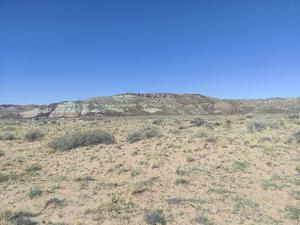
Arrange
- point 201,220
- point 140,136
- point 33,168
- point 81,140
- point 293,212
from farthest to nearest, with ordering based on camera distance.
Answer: point 140,136, point 81,140, point 33,168, point 293,212, point 201,220

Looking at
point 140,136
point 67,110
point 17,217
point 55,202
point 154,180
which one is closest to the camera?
point 17,217

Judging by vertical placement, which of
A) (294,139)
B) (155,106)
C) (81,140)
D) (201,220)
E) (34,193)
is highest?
(155,106)

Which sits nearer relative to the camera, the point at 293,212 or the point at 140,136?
the point at 293,212

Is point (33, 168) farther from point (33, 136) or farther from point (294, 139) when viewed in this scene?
point (294, 139)

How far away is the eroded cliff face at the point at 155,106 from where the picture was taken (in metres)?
116

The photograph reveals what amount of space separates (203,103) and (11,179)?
11556 centimetres

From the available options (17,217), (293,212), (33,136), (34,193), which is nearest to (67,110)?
(33,136)

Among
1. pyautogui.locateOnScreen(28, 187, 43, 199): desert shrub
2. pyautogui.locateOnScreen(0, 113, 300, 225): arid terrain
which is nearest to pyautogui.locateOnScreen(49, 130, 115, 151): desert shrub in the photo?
pyautogui.locateOnScreen(0, 113, 300, 225): arid terrain

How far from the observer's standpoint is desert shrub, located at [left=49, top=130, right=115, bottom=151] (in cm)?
2305

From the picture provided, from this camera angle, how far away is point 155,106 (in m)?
123

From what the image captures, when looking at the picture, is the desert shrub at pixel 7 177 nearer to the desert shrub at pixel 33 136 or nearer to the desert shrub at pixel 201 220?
the desert shrub at pixel 201 220

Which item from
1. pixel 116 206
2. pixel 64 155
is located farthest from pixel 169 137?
pixel 116 206

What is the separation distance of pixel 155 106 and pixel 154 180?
109 meters

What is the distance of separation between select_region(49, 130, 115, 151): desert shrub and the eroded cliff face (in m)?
86.9
